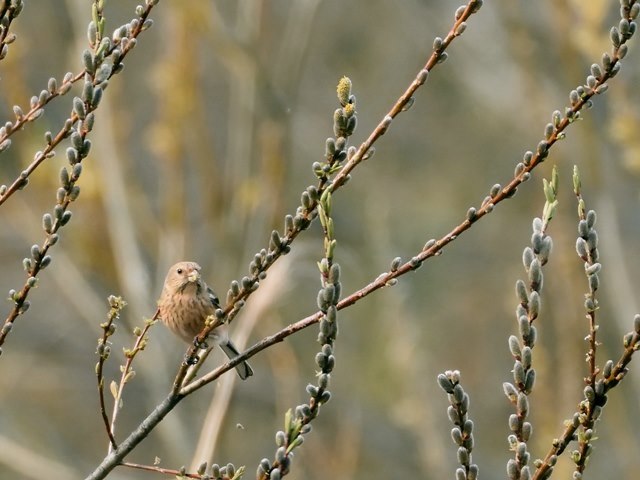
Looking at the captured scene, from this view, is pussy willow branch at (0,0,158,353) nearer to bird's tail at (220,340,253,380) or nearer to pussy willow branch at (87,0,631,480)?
pussy willow branch at (87,0,631,480)

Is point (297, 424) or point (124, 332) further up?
point (124, 332)

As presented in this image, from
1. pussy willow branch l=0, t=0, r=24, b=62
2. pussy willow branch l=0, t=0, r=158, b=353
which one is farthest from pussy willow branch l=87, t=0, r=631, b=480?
pussy willow branch l=0, t=0, r=24, b=62

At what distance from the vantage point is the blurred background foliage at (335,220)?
7781 mm

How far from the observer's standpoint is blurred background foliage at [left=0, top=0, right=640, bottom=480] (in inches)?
306

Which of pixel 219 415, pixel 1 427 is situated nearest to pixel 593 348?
pixel 219 415

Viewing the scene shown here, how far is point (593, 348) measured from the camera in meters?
2.40

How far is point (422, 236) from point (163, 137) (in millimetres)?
9028

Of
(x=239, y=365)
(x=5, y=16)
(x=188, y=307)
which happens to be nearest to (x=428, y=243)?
(x=5, y=16)

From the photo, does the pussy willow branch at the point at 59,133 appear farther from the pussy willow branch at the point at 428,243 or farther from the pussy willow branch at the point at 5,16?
the pussy willow branch at the point at 428,243

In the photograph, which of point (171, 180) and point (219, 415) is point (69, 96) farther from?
point (219, 415)

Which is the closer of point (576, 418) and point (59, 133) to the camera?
point (576, 418)

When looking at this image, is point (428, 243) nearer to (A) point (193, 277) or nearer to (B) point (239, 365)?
(A) point (193, 277)

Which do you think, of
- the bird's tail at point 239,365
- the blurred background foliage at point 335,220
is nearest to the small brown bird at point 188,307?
the bird's tail at point 239,365

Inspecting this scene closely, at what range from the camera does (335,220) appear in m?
13.8
